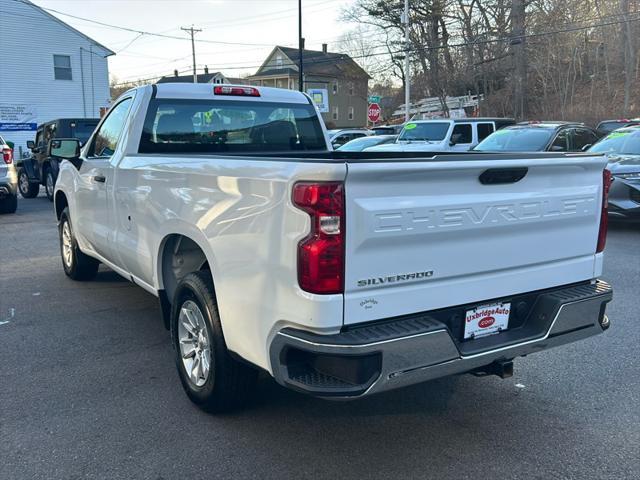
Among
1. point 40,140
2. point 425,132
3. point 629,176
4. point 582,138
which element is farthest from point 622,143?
point 40,140

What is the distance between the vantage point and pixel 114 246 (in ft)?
16.4

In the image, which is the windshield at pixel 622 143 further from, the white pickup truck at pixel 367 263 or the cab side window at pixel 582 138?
the white pickup truck at pixel 367 263

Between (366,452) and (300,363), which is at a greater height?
(300,363)

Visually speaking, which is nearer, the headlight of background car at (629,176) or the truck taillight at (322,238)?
the truck taillight at (322,238)

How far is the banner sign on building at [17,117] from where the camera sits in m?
33.2

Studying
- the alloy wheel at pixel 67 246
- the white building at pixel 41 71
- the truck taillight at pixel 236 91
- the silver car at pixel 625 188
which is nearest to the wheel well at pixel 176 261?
the truck taillight at pixel 236 91

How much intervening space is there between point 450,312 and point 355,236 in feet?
2.38

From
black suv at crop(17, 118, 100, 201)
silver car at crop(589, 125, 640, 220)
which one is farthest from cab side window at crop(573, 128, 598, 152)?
black suv at crop(17, 118, 100, 201)

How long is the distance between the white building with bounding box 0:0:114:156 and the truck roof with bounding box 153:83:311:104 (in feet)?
102

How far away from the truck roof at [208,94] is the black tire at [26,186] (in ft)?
45.0

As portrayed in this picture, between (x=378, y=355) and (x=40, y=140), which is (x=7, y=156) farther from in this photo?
(x=378, y=355)

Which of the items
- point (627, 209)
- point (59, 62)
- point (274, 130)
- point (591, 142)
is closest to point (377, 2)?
point (59, 62)

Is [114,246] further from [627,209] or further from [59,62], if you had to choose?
[59,62]

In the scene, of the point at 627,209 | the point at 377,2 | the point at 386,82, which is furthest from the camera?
the point at 386,82
